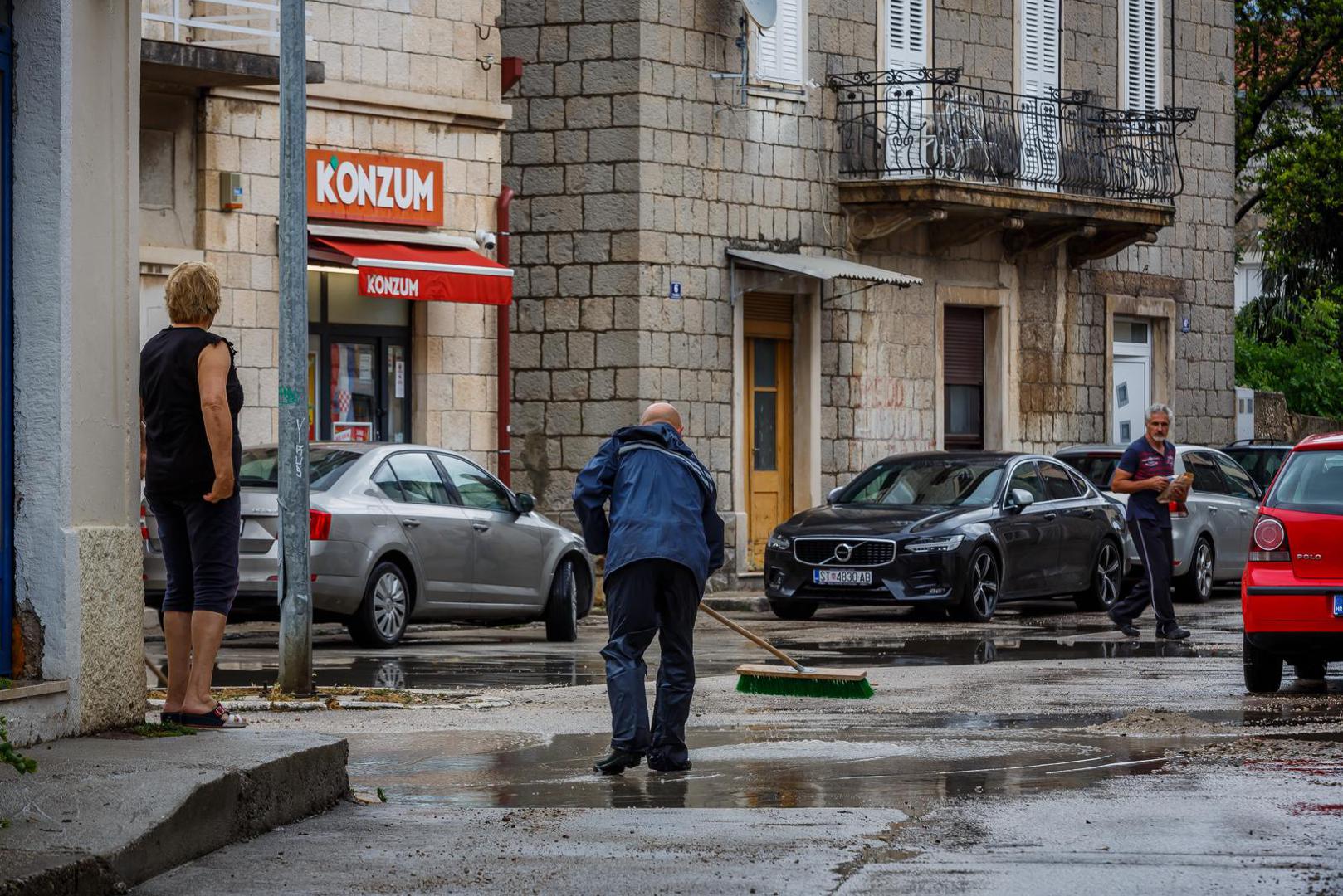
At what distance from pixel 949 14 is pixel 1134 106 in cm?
430

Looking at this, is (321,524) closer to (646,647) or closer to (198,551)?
(646,647)

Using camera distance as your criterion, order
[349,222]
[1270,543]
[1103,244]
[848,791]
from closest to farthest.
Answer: [848,791] < [1270,543] < [349,222] < [1103,244]

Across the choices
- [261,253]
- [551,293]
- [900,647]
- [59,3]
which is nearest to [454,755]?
[59,3]

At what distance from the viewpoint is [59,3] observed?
373 inches

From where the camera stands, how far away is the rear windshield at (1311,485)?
13477 millimetres

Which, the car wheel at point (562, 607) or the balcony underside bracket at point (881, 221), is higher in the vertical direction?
the balcony underside bracket at point (881, 221)

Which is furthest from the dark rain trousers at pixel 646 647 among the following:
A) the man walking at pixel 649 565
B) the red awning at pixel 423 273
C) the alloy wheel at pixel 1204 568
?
the alloy wheel at pixel 1204 568

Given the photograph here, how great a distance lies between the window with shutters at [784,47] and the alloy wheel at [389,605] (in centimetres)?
1138

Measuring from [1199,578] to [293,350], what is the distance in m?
13.9

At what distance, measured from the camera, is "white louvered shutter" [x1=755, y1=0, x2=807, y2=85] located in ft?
90.0

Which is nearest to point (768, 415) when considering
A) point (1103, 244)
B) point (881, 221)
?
point (881, 221)

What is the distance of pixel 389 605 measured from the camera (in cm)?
1752

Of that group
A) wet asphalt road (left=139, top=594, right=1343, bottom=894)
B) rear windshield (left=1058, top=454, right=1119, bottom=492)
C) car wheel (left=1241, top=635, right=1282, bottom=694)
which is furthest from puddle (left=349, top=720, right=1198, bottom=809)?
rear windshield (left=1058, top=454, right=1119, bottom=492)

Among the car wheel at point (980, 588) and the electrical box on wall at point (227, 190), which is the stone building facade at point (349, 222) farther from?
the car wheel at point (980, 588)
